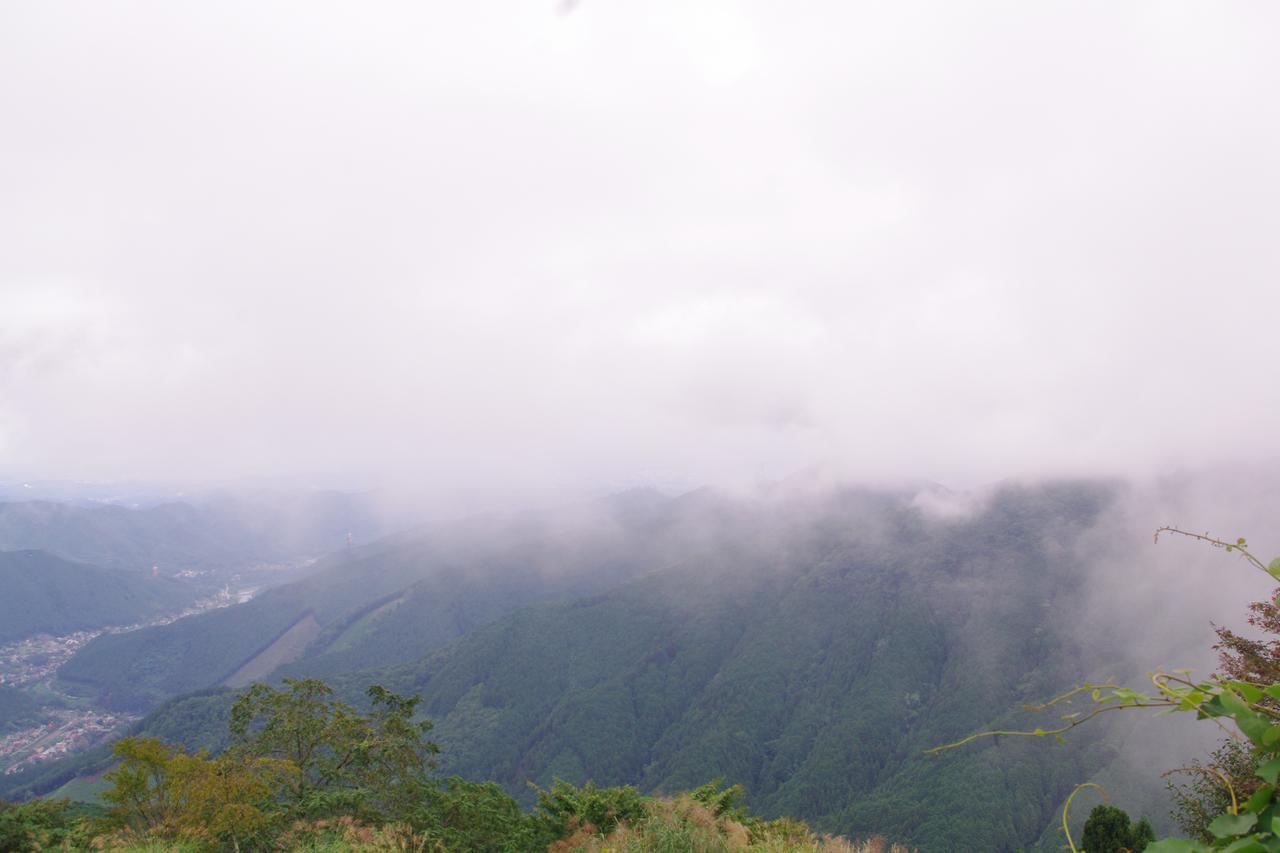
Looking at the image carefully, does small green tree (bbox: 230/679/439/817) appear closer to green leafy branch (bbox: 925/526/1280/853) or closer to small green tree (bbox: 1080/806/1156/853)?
green leafy branch (bbox: 925/526/1280/853)

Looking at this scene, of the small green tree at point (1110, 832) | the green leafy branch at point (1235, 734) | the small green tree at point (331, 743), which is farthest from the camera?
the small green tree at point (1110, 832)

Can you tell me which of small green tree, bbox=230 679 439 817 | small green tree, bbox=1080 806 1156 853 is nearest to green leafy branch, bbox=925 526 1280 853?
small green tree, bbox=230 679 439 817

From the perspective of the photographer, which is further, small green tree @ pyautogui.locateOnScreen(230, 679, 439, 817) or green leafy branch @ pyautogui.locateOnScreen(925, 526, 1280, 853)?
small green tree @ pyautogui.locateOnScreen(230, 679, 439, 817)

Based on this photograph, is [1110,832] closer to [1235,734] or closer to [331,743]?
[331,743]

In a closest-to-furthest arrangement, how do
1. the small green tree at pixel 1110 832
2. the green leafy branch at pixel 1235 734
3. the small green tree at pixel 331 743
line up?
the green leafy branch at pixel 1235 734, the small green tree at pixel 331 743, the small green tree at pixel 1110 832

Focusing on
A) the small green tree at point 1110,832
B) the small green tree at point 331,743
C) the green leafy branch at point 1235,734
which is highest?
the green leafy branch at point 1235,734

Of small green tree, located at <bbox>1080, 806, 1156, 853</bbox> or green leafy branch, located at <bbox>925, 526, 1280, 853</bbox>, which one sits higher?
green leafy branch, located at <bbox>925, 526, 1280, 853</bbox>

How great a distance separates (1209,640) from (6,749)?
356m

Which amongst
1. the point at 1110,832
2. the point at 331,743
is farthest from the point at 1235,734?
the point at 1110,832

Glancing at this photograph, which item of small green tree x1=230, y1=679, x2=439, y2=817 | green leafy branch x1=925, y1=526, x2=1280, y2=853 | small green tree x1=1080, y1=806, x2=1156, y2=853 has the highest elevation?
green leafy branch x1=925, y1=526, x2=1280, y2=853

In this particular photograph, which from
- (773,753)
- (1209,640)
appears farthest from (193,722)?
(1209,640)

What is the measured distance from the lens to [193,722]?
171 m

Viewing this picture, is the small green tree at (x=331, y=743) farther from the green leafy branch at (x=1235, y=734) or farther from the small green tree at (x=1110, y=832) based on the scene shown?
the small green tree at (x=1110, y=832)

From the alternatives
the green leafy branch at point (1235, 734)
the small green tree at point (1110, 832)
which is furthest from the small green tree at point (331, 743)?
the small green tree at point (1110, 832)
